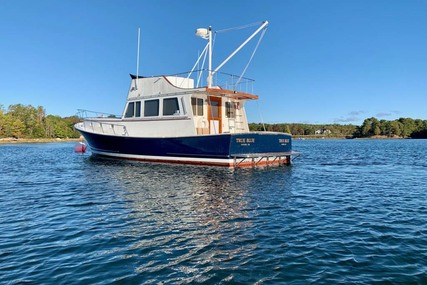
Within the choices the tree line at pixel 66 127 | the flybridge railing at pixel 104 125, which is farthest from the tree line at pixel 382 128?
the flybridge railing at pixel 104 125

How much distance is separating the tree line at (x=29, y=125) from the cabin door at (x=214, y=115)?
91861 millimetres

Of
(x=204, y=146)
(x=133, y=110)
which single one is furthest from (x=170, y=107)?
(x=204, y=146)

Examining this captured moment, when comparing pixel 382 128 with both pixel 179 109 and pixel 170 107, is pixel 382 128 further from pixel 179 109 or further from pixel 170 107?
pixel 179 109

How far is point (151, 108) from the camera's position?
2167cm

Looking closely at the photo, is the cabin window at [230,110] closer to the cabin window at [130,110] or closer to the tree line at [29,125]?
the cabin window at [130,110]

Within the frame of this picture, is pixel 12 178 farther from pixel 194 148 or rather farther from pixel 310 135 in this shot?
→ pixel 310 135

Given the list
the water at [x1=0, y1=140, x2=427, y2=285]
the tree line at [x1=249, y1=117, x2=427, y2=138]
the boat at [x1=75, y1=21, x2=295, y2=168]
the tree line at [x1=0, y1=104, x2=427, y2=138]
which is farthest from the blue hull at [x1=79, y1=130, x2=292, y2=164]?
the tree line at [x1=249, y1=117, x2=427, y2=138]

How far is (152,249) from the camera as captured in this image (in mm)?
5914

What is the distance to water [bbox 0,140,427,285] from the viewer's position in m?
4.92

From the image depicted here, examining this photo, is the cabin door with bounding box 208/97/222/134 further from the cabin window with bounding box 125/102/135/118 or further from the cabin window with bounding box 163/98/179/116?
the cabin window with bounding box 125/102/135/118

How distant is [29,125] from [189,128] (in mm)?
113204

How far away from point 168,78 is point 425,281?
18.8 metres

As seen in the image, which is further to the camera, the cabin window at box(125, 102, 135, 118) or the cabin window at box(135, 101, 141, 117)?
the cabin window at box(125, 102, 135, 118)

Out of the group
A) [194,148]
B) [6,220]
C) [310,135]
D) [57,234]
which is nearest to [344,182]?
[194,148]
